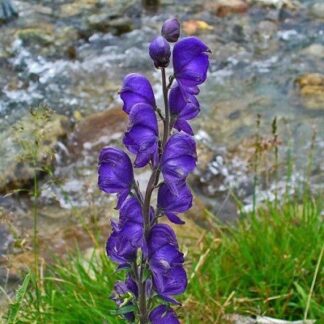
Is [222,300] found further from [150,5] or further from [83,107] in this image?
[150,5]

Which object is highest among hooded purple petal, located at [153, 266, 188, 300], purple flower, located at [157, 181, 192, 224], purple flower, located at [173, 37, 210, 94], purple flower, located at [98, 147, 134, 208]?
purple flower, located at [173, 37, 210, 94]

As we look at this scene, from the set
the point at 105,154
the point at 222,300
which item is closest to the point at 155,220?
the point at 105,154

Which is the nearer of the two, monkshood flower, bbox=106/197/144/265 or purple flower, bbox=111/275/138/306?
monkshood flower, bbox=106/197/144/265

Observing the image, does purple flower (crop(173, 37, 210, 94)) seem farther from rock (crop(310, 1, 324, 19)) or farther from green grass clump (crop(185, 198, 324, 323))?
rock (crop(310, 1, 324, 19))

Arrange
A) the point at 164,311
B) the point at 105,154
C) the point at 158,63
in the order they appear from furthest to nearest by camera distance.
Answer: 1. the point at 164,311
2. the point at 105,154
3. the point at 158,63

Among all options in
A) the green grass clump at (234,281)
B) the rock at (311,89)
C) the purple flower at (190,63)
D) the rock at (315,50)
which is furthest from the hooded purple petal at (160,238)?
the rock at (315,50)

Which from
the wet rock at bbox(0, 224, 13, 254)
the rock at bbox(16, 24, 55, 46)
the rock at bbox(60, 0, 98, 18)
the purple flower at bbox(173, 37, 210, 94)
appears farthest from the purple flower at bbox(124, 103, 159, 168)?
the rock at bbox(60, 0, 98, 18)
